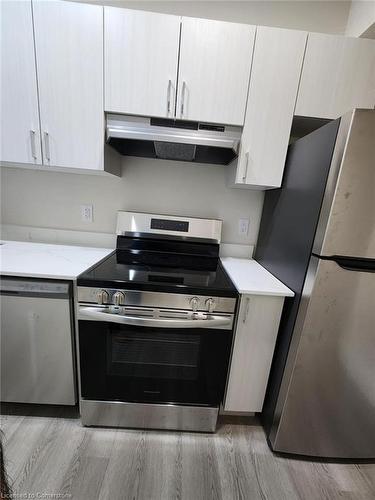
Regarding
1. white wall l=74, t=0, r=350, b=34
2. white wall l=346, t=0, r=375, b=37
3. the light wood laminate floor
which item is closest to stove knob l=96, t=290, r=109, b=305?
the light wood laminate floor

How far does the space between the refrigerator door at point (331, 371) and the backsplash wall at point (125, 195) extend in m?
0.86

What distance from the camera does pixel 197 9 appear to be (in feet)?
4.76

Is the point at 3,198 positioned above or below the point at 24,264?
above

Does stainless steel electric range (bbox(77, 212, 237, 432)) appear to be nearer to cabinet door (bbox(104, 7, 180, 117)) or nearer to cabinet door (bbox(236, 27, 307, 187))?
cabinet door (bbox(236, 27, 307, 187))

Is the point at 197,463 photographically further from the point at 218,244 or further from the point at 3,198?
the point at 3,198

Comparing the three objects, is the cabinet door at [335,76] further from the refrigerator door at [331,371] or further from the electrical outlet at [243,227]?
the refrigerator door at [331,371]

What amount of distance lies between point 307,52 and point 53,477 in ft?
8.24

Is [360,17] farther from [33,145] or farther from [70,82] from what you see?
[33,145]

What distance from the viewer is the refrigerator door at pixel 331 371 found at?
101 cm

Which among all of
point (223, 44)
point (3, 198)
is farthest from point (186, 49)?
point (3, 198)

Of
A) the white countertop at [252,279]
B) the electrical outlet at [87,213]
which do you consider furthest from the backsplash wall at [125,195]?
the white countertop at [252,279]

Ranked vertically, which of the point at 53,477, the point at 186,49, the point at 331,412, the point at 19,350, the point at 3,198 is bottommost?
the point at 53,477

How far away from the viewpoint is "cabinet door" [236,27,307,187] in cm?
121

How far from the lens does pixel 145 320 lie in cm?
113
